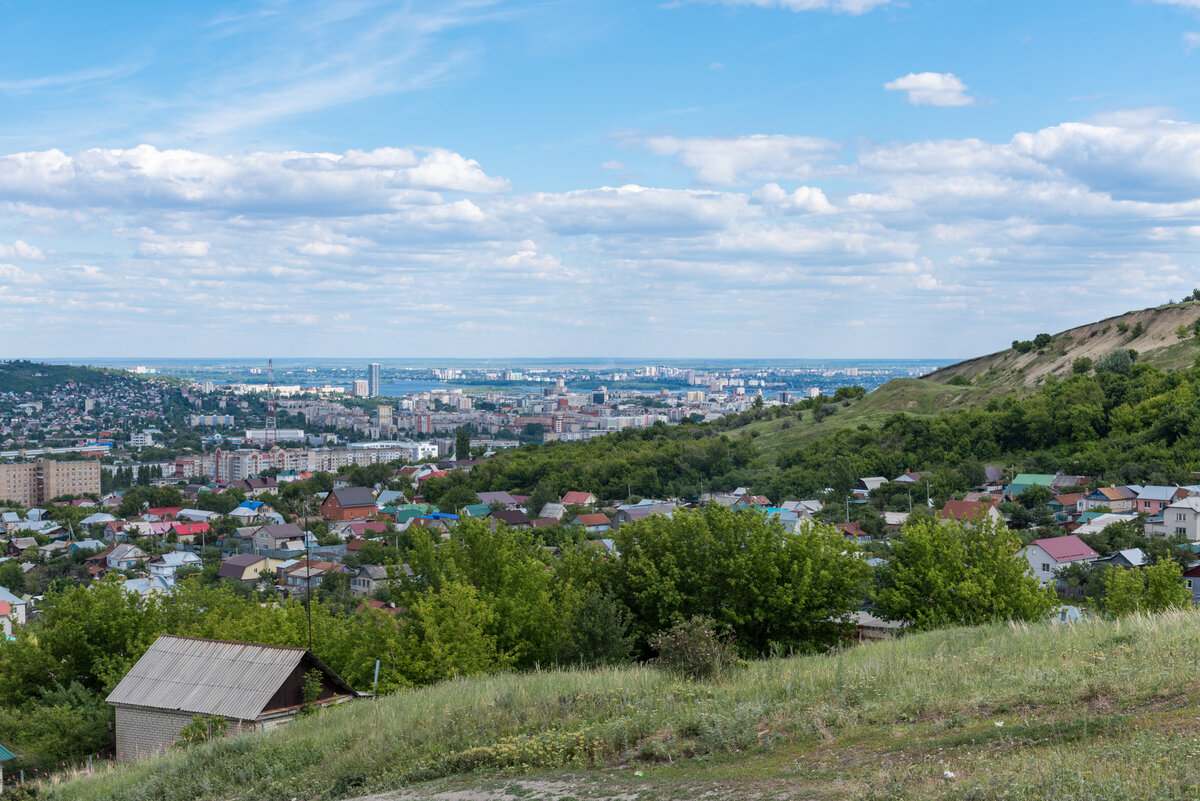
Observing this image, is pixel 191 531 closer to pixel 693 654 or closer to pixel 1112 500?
pixel 1112 500

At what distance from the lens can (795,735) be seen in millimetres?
6512

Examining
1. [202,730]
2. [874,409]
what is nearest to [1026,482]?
[874,409]

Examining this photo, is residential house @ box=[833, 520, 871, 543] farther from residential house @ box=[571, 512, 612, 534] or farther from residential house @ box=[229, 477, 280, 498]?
residential house @ box=[229, 477, 280, 498]

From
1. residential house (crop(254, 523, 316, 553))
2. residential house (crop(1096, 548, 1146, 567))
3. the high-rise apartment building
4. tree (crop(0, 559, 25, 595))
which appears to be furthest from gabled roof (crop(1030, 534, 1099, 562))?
the high-rise apartment building

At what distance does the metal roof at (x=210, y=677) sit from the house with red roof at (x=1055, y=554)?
26.0m

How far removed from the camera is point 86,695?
1561 cm

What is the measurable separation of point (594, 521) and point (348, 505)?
24439mm

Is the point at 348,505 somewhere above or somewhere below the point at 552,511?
below

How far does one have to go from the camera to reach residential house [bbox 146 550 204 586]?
1770 inches

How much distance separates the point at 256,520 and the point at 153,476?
47.9m

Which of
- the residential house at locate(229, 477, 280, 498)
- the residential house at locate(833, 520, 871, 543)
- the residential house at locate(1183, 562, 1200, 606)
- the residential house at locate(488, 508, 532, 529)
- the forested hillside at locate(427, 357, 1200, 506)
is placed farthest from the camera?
the residential house at locate(229, 477, 280, 498)

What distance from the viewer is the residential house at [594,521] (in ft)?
173

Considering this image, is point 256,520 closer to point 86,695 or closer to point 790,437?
point 790,437

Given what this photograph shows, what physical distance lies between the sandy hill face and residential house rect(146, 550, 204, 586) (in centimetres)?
5556
